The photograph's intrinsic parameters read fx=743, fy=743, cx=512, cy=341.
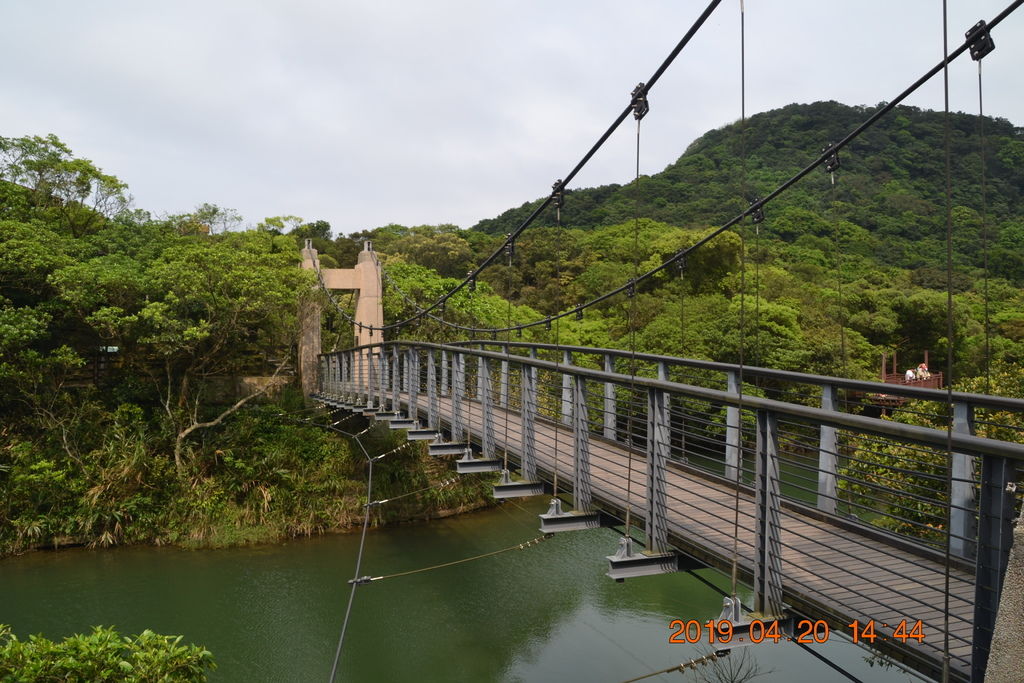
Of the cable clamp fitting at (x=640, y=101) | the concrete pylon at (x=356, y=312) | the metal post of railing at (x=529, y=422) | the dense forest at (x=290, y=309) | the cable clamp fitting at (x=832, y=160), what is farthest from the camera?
the concrete pylon at (x=356, y=312)

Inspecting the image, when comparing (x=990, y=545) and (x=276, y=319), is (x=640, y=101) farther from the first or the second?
(x=276, y=319)

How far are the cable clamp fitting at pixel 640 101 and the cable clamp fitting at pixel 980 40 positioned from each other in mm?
1240

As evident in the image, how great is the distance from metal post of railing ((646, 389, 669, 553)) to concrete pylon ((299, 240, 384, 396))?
9.97m

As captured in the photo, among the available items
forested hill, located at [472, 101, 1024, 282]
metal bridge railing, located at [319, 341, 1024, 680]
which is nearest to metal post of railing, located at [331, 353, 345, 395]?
metal bridge railing, located at [319, 341, 1024, 680]

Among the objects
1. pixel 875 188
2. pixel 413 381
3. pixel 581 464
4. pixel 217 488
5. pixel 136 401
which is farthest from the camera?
pixel 875 188

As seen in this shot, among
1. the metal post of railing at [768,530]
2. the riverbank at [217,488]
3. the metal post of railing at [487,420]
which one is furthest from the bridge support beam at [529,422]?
the riverbank at [217,488]

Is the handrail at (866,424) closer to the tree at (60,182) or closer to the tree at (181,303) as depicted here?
the tree at (181,303)

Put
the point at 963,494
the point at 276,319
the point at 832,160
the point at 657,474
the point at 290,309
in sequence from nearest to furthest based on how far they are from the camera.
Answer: the point at 963,494
the point at 657,474
the point at 832,160
the point at 276,319
the point at 290,309

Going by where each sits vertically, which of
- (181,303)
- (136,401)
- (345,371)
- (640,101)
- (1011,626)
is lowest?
(136,401)

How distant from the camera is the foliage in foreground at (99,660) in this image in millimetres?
3369

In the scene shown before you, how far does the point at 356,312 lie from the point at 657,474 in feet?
34.7

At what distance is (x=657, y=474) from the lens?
2607 millimetres

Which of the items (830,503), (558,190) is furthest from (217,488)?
(830,503)

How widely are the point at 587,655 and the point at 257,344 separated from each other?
8.07 metres
